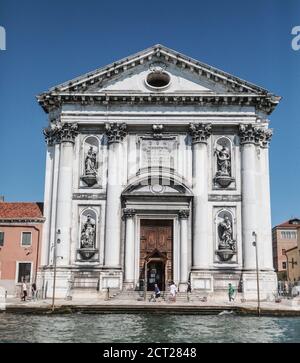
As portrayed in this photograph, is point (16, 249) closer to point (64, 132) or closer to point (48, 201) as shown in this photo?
point (48, 201)

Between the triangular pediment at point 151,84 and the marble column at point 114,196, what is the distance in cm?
248

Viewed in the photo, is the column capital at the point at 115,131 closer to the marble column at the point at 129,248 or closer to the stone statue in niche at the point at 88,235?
the marble column at the point at 129,248

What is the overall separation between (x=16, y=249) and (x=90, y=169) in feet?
23.9

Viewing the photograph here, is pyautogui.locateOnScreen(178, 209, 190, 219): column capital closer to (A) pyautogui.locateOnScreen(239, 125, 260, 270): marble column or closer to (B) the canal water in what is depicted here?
(A) pyautogui.locateOnScreen(239, 125, 260, 270): marble column

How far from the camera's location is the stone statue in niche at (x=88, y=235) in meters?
33.2

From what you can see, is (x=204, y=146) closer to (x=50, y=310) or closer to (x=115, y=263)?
(x=115, y=263)

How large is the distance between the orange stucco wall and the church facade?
625mm

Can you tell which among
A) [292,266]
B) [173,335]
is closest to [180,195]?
[173,335]

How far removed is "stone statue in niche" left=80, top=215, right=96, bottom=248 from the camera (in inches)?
1308

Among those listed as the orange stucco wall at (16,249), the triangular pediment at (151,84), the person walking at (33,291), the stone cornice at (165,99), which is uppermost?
the triangular pediment at (151,84)

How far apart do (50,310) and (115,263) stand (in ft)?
27.9

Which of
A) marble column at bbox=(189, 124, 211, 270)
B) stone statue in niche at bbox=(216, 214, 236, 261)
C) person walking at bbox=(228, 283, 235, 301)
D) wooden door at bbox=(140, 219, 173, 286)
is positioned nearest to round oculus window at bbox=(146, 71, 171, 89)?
marble column at bbox=(189, 124, 211, 270)

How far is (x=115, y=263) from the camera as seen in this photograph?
3256cm

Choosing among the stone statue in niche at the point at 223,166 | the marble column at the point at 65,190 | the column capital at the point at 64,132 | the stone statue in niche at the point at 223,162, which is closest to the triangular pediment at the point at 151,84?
the column capital at the point at 64,132
